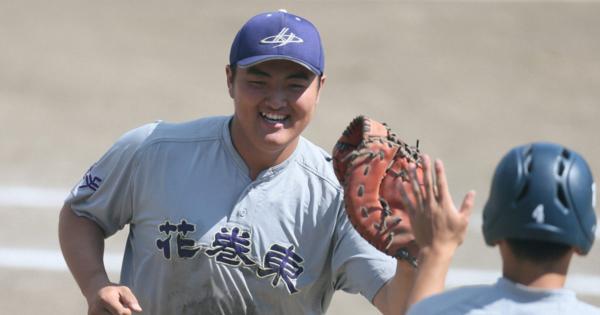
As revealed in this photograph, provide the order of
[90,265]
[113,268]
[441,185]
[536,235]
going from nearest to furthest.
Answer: [536,235] < [441,185] < [90,265] < [113,268]

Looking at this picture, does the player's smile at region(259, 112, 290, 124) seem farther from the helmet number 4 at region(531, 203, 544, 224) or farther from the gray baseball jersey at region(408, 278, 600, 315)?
the helmet number 4 at region(531, 203, 544, 224)

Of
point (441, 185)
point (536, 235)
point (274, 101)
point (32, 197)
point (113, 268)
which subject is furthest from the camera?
point (32, 197)

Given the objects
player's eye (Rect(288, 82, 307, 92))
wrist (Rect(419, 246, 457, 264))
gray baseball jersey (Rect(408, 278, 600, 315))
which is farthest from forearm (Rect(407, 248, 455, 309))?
player's eye (Rect(288, 82, 307, 92))

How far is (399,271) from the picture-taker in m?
4.71

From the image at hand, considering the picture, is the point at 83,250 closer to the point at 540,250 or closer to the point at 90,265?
the point at 90,265

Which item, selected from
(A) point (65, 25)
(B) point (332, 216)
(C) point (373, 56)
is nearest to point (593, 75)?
(C) point (373, 56)

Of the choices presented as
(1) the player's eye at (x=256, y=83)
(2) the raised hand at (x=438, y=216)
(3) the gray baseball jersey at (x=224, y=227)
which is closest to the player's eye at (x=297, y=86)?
(1) the player's eye at (x=256, y=83)

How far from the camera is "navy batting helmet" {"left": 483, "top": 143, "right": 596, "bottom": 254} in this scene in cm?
338

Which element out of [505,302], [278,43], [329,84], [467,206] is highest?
[278,43]

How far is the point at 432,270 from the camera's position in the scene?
3.59m

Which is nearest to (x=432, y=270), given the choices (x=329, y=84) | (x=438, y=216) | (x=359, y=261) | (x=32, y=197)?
(x=438, y=216)

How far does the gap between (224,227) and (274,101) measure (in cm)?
60

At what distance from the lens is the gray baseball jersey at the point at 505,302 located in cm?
340

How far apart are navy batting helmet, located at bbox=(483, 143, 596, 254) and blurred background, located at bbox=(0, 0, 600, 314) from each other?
5.98 meters
